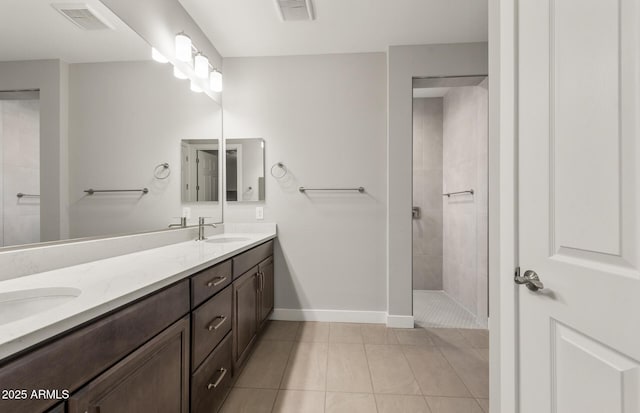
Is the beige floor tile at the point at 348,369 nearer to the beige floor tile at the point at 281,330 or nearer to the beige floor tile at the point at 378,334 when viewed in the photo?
the beige floor tile at the point at 378,334

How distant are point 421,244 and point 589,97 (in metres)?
3.10

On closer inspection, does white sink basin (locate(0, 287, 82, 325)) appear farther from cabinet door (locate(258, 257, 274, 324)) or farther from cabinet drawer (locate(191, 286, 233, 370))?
cabinet door (locate(258, 257, 274, 324))

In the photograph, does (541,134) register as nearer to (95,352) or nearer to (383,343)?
(95,352)

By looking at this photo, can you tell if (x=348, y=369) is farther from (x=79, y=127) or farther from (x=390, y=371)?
(x=79, y=127)

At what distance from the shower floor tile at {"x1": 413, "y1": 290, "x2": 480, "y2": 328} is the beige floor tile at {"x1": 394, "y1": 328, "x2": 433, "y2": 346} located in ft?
0.50

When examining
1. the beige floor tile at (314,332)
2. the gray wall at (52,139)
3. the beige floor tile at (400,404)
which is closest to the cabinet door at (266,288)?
the beige floor tile at (314,332)

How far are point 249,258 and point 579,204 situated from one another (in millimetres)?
1718

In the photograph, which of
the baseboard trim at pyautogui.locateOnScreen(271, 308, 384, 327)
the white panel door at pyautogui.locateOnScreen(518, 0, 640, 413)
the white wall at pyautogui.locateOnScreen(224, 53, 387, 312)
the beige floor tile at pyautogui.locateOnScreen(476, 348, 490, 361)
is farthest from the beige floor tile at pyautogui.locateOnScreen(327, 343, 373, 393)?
the white panel door at pyautogui.locateOnScreen(518, 0, 640, 413)

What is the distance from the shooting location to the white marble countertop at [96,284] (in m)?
0.55

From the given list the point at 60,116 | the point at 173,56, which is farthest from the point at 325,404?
the point at 173,56

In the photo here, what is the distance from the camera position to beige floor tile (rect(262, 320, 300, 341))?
2307mm

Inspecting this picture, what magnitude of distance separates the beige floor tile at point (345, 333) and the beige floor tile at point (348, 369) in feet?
0.27

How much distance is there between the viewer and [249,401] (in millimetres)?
1537

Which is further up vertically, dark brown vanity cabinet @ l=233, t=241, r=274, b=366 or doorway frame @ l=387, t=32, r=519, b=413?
doorway frame @ l=387, t=32, r=519, b=413
